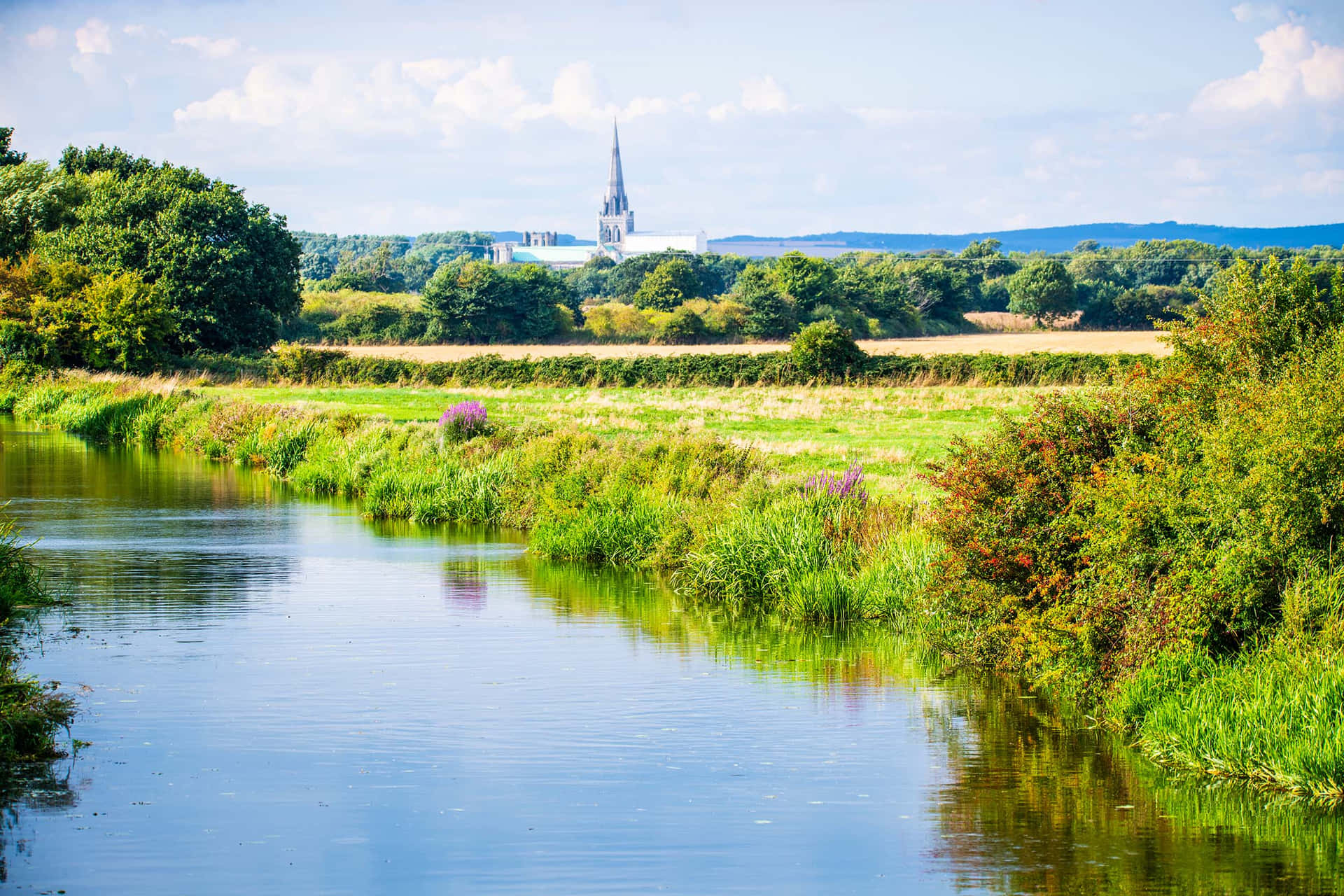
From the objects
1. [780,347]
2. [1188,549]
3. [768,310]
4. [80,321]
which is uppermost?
[768,310]

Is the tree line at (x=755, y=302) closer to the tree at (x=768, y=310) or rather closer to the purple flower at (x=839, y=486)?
the tree at (x=768, y=310)

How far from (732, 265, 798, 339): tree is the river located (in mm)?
86270

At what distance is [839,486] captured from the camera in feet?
64.8

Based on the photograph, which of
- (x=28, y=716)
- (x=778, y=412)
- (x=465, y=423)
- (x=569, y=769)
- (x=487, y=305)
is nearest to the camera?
(x=28, y=716)

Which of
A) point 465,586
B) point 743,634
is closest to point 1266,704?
point 743,634

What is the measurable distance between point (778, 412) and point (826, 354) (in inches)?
622

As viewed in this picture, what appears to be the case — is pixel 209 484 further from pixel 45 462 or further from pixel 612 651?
pixel 612 651

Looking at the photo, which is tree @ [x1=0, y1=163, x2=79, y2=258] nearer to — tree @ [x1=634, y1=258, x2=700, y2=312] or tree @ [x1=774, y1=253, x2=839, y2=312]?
tree @ [x1=634, y1=258, x2=700, y2=312]

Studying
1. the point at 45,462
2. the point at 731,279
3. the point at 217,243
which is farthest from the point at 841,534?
the point at 731,279

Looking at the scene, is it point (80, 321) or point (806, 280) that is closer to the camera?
point (80, 321)

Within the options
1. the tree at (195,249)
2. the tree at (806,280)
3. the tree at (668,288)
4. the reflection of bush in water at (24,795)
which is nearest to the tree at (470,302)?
the tree at (668,288)

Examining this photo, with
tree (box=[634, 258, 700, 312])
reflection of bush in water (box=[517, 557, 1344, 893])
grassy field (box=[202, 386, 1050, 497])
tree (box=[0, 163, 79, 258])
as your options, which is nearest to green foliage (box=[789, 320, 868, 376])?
grassy field (box=[202, 386, 1050, 497])

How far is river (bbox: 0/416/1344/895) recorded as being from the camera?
9195 mm

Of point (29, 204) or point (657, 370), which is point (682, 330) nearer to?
point (657, 370)
